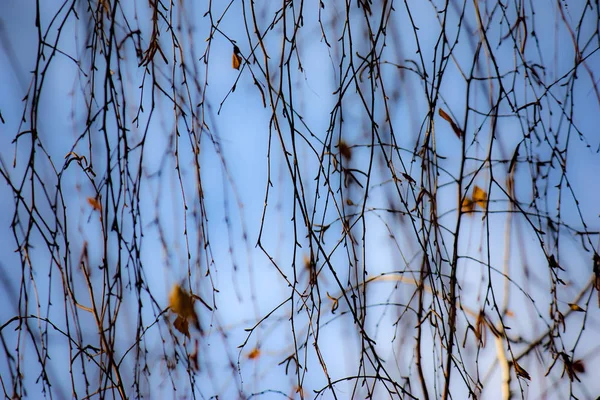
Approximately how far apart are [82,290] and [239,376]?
1.38ft

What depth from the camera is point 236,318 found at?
3.95ft

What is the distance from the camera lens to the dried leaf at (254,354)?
1192 millimetres

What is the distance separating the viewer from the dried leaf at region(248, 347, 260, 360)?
119cm

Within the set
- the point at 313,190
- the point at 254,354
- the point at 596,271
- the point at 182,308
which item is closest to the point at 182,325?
the point at 182,308

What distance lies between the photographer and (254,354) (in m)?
1.20

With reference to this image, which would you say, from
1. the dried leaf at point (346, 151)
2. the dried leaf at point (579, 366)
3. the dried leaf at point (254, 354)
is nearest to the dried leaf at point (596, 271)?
the dried leaf at point (579, 366)

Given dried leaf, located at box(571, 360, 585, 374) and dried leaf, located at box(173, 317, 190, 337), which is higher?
dried leaf, located at box(173, 317, 190, 337)

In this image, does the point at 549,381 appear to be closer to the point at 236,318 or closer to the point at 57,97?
the point at 236,318

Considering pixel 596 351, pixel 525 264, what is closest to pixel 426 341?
pixel 525 264

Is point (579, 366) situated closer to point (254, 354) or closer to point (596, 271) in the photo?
point (596, 271)

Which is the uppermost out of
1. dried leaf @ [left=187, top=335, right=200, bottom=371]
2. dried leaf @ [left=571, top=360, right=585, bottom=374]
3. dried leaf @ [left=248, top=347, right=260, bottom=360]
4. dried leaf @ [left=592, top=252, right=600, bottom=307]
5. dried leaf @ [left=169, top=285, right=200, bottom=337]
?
dried leaf @ [left=169, top=285, right=200, bottom=337]

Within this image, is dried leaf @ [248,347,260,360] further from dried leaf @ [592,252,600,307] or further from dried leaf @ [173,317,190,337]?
dried leaf @ [592,252,600,307]

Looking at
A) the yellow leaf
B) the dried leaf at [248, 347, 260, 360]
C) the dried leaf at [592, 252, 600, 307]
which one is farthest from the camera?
the dried leaf at [248, 347, 260, 360]

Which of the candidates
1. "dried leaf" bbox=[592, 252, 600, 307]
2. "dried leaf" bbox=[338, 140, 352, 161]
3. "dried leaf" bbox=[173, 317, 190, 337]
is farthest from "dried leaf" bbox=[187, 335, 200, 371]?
"dried leaf" bbox=[592, 252, 600, 307]
